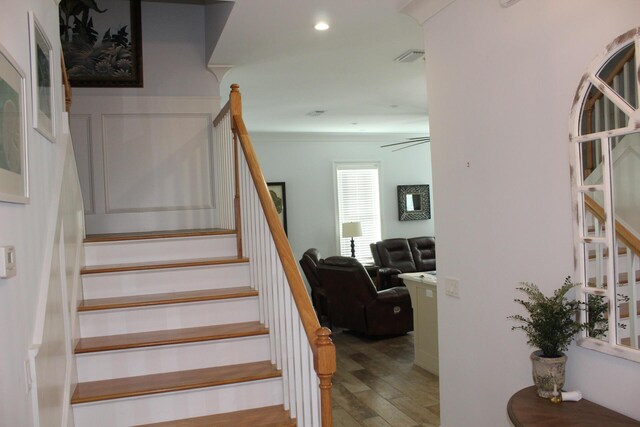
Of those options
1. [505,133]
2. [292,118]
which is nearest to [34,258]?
[505,133]

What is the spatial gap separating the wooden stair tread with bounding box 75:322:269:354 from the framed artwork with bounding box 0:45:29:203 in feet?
3.81

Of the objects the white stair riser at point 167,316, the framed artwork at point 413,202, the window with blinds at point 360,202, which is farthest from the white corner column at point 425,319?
the framed artwork at point 413,202

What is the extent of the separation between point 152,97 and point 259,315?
96.7 inches

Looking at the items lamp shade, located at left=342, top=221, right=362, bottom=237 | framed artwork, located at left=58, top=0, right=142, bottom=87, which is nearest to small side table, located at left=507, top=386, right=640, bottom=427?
framed artwork, located at left=58, top=0, right=142, bottom=87

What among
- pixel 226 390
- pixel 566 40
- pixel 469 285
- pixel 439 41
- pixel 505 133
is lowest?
pixel 226 390

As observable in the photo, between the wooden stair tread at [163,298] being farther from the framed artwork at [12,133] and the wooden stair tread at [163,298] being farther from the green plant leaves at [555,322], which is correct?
the green plant leaves at [555,322]

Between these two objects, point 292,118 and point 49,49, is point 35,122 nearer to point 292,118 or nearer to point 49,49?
point 49,49

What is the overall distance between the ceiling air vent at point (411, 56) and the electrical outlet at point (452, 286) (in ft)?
6.69

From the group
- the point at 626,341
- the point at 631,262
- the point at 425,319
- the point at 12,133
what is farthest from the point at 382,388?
the point at 12,133

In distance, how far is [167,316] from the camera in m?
3.15

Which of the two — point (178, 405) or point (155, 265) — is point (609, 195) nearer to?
point (178, 405)

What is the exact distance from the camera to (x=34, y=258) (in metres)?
2.01

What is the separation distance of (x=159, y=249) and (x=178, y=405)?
1.24 m

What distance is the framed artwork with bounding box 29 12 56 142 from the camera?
211 centimetres
